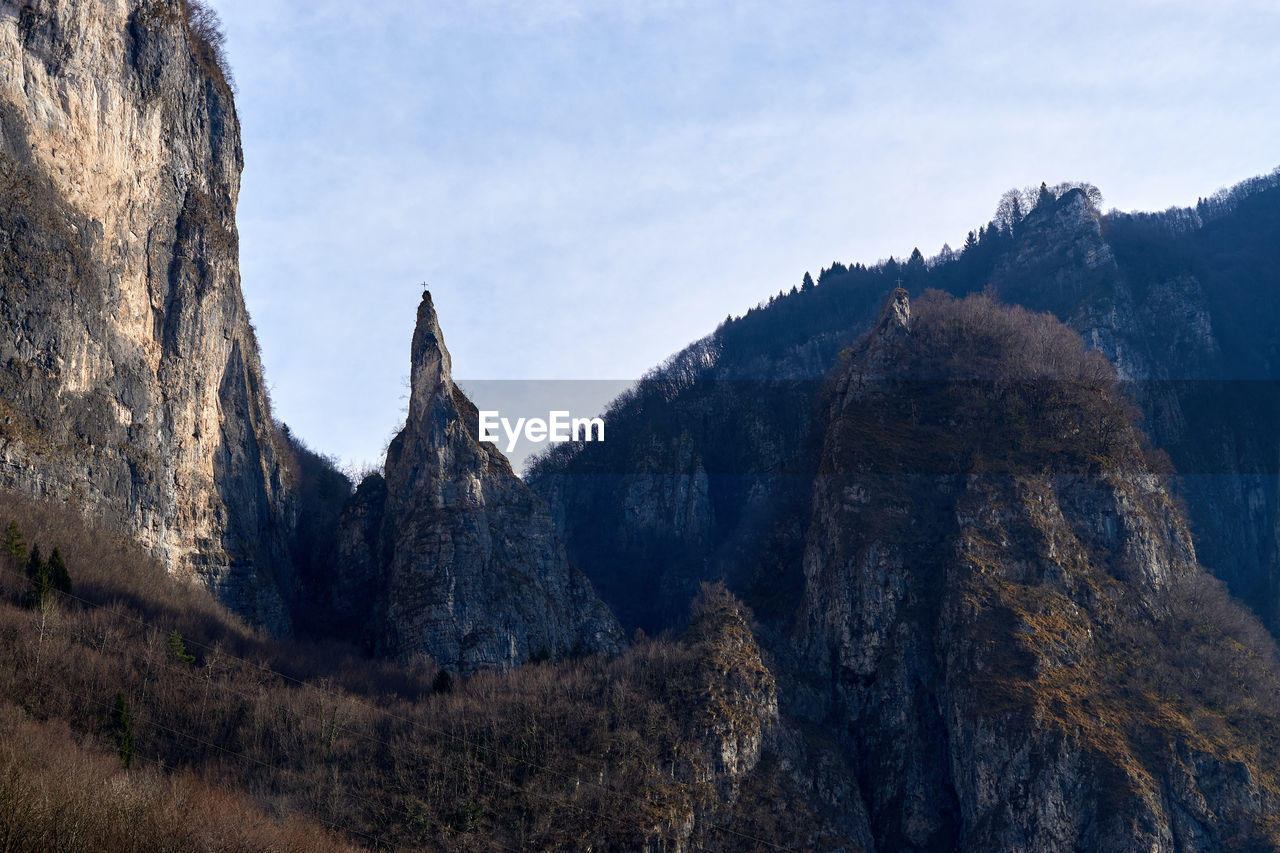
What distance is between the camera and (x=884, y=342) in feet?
464

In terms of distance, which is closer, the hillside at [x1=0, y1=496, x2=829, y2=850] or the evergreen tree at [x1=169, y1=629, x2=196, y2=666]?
the hillside at [x1=0, y1=496, x2=829, y2=850]

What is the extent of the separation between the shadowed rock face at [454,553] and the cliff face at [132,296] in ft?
33.7

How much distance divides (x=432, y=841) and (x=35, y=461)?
40.3 meters

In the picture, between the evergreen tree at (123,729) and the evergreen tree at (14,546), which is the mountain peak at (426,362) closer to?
the evergreen tree at (14,546)

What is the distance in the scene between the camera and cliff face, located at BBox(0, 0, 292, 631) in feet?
296

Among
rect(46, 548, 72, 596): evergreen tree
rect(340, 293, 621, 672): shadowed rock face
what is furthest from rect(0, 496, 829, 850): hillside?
rect(340, 293, 621, 672): shadowed rock face

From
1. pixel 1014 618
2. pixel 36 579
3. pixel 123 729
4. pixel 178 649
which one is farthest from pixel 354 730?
pixel 1014 618

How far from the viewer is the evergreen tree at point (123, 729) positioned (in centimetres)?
7344

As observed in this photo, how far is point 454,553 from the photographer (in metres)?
115

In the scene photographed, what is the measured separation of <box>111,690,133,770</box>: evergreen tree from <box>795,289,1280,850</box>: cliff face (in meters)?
61.2

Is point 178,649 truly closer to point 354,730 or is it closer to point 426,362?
point 354,730

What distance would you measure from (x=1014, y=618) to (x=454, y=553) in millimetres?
52380

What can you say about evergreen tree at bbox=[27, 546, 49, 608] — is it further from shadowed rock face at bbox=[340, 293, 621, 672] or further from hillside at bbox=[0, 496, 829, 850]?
shadowed rock face at bbox=[340, 293, 621, 672]

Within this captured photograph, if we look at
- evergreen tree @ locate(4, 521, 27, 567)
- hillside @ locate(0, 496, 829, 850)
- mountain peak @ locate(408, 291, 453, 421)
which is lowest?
hillside @ locate(0, 496, 829, 850)
